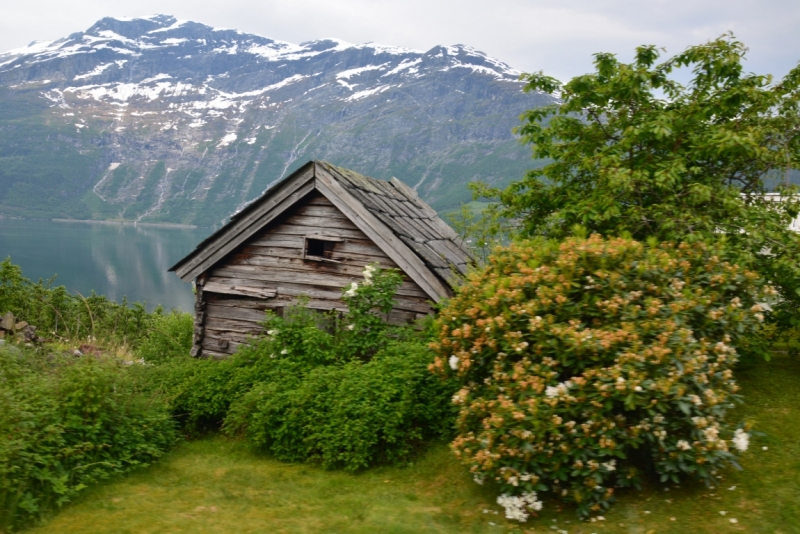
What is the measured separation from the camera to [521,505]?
247 inches

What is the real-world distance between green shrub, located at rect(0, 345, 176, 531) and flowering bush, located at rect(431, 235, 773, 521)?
433cm

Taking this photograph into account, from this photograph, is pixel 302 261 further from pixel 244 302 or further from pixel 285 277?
pixel 244 302

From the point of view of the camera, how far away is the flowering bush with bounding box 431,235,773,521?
595cm

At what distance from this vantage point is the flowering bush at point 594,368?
19.5 feet

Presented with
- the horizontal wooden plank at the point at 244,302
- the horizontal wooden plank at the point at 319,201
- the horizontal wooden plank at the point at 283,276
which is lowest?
the horizontal wooden plank at the point at 244,302

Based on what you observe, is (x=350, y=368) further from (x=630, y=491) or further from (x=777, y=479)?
(x=777, y=479)

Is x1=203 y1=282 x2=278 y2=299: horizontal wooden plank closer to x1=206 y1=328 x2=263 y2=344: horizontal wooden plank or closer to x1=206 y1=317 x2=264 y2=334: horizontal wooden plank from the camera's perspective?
x1=206 y1=317 x2=264 y2=334: horizontal wooden plank

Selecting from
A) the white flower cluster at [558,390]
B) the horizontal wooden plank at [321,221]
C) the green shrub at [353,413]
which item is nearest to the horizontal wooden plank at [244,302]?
the horizontal wooden plank at [321,221]

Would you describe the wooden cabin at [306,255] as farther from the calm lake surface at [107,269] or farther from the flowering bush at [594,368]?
the calm lake surface at [107,269]

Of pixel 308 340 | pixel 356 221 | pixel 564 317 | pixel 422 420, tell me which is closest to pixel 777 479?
pixel 564 317

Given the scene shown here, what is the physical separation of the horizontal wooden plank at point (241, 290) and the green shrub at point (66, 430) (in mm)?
3269

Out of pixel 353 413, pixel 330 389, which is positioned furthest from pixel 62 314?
pixel 353 413

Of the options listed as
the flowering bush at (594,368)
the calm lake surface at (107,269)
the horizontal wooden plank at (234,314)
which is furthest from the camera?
the calm lake surface at (107,269)

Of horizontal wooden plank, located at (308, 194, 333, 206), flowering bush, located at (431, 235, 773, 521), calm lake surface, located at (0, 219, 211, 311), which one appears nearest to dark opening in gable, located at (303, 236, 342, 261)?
horizontal wooden plank, located at (308, 194, 333, 206)
